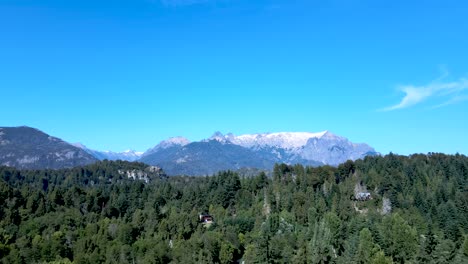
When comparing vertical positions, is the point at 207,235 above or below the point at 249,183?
below

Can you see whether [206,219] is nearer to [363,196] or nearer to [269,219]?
[269,219]

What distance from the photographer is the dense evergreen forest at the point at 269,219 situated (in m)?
98.3

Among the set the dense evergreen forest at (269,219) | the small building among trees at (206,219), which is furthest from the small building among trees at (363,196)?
the small building among trees at (206,219)

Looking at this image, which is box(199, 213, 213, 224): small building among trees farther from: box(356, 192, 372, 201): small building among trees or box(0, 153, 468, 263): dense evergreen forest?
box(356, 192, 372, 201): small building among trees

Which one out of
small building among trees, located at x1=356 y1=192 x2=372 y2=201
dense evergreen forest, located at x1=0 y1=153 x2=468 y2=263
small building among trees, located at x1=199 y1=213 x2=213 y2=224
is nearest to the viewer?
dense evergreen forest, located at x1=0 y1=153 x2=468 y2=263

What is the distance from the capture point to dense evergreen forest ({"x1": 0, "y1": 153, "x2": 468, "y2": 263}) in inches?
3871

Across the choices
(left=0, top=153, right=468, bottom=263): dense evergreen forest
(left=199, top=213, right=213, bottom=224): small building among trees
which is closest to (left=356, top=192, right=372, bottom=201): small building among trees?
(left=0, top=153, right=468, bottom=263): dense evergreen forest

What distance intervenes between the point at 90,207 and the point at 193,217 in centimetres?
4631

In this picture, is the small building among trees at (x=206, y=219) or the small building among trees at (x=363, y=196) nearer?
the small building among trees at (x=206, y=219)

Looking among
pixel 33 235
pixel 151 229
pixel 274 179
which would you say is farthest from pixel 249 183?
pixel 33 235

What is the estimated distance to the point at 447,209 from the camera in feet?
430

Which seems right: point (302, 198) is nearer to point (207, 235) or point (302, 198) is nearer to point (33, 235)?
point (207, 235)

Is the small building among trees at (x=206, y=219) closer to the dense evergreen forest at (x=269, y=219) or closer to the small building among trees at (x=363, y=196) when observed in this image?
the dense evergreen forest at (x=269, y=219)

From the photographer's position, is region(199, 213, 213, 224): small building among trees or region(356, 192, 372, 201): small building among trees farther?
region(356, 192, 372, 201): small building among trees
